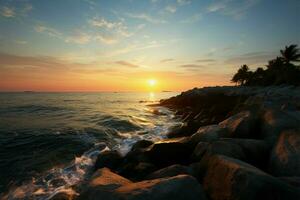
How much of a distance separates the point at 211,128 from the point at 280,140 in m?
3.54

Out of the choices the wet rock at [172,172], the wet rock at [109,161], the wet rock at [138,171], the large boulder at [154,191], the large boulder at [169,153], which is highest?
the large boulder at [154,191]

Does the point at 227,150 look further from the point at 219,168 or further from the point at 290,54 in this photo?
the point at 290,54

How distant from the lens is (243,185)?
3668 mm

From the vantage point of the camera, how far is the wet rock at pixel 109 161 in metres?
9.32

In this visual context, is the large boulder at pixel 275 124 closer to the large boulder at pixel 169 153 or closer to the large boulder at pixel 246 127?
the large boulder at pixel 246 127

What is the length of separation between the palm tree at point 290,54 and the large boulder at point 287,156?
50221mm

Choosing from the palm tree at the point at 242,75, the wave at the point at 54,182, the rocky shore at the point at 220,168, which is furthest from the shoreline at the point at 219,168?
the palm tree at the point at 242,75

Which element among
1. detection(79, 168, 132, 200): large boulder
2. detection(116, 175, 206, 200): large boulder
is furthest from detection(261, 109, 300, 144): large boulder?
detection(79, 168, 132, 200): large boulder

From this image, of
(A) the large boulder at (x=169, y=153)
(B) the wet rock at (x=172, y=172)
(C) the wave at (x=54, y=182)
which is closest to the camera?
(B) the wet rock at (x=172, y=172)

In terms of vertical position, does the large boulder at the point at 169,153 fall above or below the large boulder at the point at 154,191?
below

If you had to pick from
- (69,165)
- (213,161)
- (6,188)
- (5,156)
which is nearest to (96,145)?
(69,165)

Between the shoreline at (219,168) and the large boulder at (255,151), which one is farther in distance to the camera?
the large boulder at (255,151)

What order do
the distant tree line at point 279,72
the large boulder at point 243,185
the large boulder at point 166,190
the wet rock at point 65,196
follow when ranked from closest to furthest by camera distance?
the large boulder at point 243,185
the large boulder at point 166,190
the wet rock at point 65,196
the distant tree line at point 279,72

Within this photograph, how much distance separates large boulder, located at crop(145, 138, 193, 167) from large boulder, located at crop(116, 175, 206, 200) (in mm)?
4283
